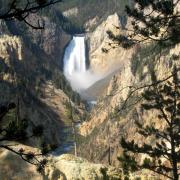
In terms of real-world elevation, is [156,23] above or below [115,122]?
above

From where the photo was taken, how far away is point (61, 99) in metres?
195

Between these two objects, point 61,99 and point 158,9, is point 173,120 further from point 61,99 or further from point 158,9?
point 61,99

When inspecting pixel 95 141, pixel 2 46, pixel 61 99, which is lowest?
pixel 95 141

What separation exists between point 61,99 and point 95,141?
40525mm

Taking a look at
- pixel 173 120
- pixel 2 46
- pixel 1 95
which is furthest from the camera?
pixel 2 46

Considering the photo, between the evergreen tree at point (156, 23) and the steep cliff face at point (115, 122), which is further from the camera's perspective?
the steep cliff face at point (115, 122)

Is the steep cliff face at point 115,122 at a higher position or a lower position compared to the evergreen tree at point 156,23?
lower

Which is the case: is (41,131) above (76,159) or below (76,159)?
above

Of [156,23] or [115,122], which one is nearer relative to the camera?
[156,23]

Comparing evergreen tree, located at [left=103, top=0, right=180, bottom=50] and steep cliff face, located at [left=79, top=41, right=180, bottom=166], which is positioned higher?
evergreen tree, located at [left=103, top=0, right=180, bottom=50]

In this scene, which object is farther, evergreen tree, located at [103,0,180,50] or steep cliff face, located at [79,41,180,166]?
steep cliff face, located at [79,41,180,166]

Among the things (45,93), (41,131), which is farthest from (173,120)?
(45,93)

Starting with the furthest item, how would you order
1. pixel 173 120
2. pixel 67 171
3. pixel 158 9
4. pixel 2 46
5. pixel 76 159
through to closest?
pixel 2 46, pixel 173 120, pixel 76 159, pixel 67 171, pixel 158 9

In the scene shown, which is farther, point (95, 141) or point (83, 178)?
point (95, 141)
